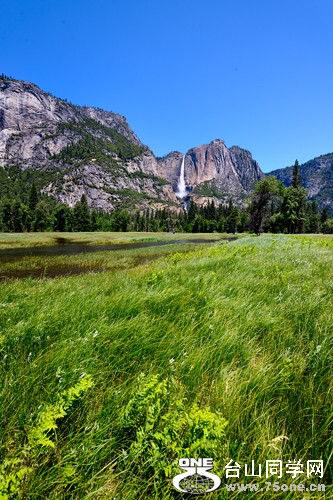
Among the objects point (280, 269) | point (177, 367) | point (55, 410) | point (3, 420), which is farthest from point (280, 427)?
point (280, 269)

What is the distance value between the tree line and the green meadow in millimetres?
63991

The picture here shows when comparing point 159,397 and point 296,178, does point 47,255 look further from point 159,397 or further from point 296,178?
point 296,178

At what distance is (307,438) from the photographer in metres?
1.87

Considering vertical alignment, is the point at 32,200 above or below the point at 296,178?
below

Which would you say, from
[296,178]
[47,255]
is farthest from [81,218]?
[296,178]

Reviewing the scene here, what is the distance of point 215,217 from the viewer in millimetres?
161875

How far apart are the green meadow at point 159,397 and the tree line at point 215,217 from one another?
6399 cm

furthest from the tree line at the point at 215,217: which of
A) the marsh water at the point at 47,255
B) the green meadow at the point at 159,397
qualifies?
the green meadow at the point at 159,397

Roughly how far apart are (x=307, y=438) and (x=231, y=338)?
1.32 metres

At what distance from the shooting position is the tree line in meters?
64.3

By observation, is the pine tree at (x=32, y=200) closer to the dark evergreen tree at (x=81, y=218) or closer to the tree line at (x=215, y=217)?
the tree line at (x=215, y=217)

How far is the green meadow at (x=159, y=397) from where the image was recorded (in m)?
1.52

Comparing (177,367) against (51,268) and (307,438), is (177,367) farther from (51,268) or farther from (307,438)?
(51,268)

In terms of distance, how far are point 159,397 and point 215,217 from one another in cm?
16528
